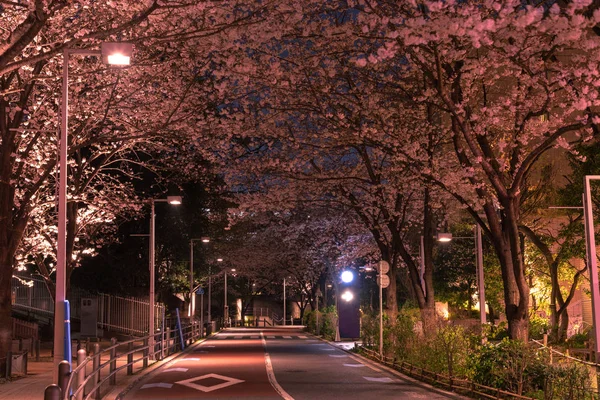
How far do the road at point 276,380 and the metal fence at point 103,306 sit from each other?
542 inches

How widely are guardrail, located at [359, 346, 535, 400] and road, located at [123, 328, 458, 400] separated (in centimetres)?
47

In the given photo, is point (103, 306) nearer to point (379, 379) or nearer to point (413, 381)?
point (379, 379)

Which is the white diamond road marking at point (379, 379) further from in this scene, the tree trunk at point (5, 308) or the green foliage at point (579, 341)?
the green foliage at point (579, 341)

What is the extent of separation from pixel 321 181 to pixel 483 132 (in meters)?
12.4

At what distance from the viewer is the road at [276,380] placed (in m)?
17.6

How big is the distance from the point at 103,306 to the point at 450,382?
29.6 m

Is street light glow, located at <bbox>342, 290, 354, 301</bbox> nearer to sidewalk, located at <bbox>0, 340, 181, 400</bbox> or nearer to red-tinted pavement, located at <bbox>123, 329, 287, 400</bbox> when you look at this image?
red-tinted pavement, located at <bbox>123, 329, 287, 400</bbox>

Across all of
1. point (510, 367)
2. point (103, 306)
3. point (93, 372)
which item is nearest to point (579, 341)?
point (510, 367)

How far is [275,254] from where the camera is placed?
73.1m

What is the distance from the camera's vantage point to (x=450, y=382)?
1853 centimetres

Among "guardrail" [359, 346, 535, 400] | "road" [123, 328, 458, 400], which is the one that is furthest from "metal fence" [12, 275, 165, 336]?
"guardrail" [359, 346, 535, 400]

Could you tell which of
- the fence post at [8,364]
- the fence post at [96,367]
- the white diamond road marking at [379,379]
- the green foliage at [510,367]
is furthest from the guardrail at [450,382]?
the fence post at [8,364]

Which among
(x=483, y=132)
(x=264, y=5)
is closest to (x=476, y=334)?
(x=483, y=132)

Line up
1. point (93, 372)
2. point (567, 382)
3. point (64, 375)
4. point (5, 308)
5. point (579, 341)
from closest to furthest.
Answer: point (64, 375) → point (567, 382) → point (93, 372) → point (5, 308) → point (579, 341)
